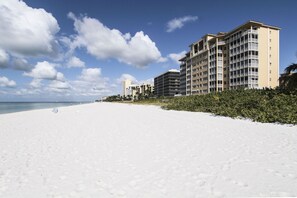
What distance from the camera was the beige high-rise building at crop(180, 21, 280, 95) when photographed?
189ft

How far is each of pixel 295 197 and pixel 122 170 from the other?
141 inches

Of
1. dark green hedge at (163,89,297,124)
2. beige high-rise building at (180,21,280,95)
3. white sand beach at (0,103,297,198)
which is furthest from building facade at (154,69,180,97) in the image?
white sand beach at (0,103,297,198)

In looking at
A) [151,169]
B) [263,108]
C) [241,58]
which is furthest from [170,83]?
[151,169]

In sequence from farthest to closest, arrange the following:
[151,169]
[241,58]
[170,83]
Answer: [170,83] < [241,58] < [151,169]

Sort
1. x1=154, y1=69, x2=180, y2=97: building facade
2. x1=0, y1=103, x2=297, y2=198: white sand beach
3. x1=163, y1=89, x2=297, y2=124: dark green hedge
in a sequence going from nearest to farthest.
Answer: x1=0, y1=103, x2=297, y2=198: white sand beach → x1=163, y1=89, x2=297, y2=124: dark green hedge → x1=154, y1=69, x2=180, y2=97: building facade

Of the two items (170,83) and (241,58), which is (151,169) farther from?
(170,83)

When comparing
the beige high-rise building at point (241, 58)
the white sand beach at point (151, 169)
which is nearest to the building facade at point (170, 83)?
the beige high-rise building at point (241, 58)

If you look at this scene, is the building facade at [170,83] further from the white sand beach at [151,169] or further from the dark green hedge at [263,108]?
the white sand beach at [151,169]

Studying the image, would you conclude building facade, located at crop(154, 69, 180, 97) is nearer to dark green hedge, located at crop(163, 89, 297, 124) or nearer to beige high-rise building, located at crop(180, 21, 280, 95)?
beige high-rise building, located at crop(180, 21, 280, 95)

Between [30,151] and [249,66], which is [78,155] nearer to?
[30,151]

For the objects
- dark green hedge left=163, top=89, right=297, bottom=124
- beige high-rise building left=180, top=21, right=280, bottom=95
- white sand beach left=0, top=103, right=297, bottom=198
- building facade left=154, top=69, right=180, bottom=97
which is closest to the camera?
white sand beach left=0, top=103, right=297, bottom=198

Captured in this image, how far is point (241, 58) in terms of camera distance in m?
60.7

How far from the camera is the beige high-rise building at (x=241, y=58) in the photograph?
5762 centimetres

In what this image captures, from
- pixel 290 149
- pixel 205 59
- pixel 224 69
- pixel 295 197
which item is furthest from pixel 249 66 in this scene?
pixel 295 197
